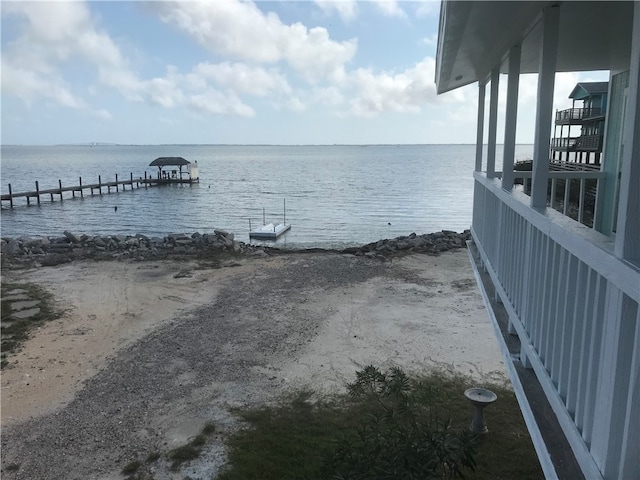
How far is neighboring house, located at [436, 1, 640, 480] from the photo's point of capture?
181 cm

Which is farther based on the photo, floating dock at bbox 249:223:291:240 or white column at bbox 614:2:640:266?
floating dock at bbox 249:223:291:240

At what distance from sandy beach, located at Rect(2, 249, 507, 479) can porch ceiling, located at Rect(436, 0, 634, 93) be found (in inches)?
165

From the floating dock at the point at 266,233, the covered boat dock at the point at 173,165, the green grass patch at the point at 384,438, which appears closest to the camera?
the green grass patch at the point at 384,438

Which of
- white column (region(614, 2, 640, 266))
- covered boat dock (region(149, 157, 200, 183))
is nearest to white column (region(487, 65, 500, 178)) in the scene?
white column (region(614, 2, 640, 266))

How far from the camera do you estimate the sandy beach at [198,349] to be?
596 cm

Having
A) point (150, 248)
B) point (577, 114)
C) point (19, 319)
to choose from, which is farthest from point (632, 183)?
point (150, 248)

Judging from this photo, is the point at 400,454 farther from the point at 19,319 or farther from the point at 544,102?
the point at 19,319

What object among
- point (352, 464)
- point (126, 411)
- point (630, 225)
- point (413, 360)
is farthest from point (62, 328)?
point (630, 225)

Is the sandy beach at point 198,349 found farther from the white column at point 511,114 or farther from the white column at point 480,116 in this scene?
the white column at point 511,114

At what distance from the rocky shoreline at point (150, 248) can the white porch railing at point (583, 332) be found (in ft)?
41.0

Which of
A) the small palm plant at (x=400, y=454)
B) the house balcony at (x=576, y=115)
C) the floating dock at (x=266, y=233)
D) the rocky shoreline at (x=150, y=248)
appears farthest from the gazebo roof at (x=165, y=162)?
the small palm plant at (x=400, y=454)

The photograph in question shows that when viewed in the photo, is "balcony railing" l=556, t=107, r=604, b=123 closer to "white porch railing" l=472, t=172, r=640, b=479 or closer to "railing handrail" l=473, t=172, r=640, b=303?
"white porch railing" l=472, t=172, r=640, b=479

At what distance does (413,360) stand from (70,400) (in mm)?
4815

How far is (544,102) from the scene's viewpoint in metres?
3.25
